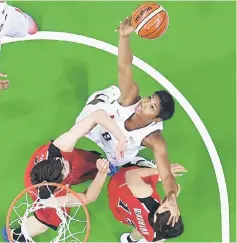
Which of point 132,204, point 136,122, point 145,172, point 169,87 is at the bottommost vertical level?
point 132,204

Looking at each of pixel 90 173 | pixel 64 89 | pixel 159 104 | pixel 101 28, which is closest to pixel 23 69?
pixel 64 89

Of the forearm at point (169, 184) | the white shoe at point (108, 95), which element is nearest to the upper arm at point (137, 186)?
the forearm at point (169, 184)

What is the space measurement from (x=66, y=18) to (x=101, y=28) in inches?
11.8

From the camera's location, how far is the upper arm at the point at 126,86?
354cm

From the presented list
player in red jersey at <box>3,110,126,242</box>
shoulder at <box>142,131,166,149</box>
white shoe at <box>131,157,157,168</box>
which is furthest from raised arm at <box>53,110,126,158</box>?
white shoe at <box>131,157,157,168</box>

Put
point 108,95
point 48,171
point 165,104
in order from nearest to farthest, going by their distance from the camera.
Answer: point 48,171 → point 165,104 → point 108,95

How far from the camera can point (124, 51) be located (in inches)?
138

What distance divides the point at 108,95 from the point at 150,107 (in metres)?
0.59

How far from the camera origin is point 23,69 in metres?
4.25

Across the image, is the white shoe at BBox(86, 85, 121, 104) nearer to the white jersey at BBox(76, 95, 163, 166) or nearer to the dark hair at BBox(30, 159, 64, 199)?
the white jersey at BBox(76, 95, 163, 166)

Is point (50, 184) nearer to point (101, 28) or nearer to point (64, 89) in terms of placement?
point (64, 89)

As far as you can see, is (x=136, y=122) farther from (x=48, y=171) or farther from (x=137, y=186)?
(x=48, y=171)

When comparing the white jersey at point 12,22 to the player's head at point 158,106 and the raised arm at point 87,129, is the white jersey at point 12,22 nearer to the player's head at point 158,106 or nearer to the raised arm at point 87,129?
the raised arm at point 87,129

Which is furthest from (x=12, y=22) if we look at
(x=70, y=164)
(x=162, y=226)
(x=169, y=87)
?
(x=162, y=226)
